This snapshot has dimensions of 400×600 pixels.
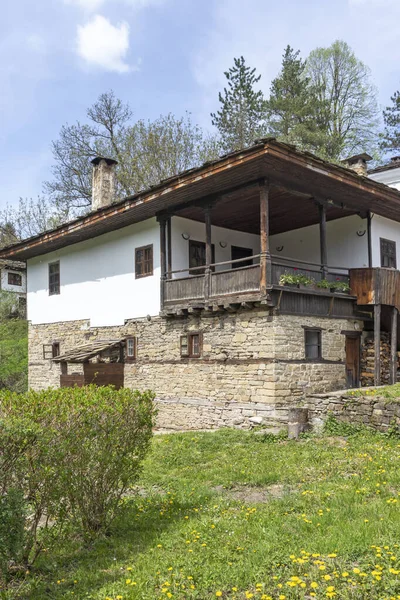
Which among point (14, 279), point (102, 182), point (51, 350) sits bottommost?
point (51, 350)

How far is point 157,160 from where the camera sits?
2841 centimetres

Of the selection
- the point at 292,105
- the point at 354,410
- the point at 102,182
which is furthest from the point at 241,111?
the point at 354,410

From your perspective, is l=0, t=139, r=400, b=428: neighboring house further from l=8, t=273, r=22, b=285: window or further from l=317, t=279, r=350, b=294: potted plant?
l=8, t=273, r=22, b=285: window

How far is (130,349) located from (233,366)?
13.5ft

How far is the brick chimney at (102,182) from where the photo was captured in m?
19.0

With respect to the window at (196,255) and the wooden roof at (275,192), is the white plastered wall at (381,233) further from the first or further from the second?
the window at (196,255)

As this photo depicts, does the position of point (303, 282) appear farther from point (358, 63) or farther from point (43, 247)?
point (358, 63)

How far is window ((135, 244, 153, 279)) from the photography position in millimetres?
14891

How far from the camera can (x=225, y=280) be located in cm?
1260

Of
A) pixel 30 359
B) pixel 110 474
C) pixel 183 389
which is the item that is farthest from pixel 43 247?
pixel 110 474

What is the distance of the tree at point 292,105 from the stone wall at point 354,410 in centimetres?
2153

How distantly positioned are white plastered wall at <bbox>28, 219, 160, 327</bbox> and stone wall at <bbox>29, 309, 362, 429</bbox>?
789 mm

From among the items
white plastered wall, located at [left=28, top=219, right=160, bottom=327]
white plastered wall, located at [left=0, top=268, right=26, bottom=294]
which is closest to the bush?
white plastered wall, located at [left=28, top=219, right=160, bottom=327]

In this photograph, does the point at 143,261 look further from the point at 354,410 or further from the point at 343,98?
the point at 343,98
